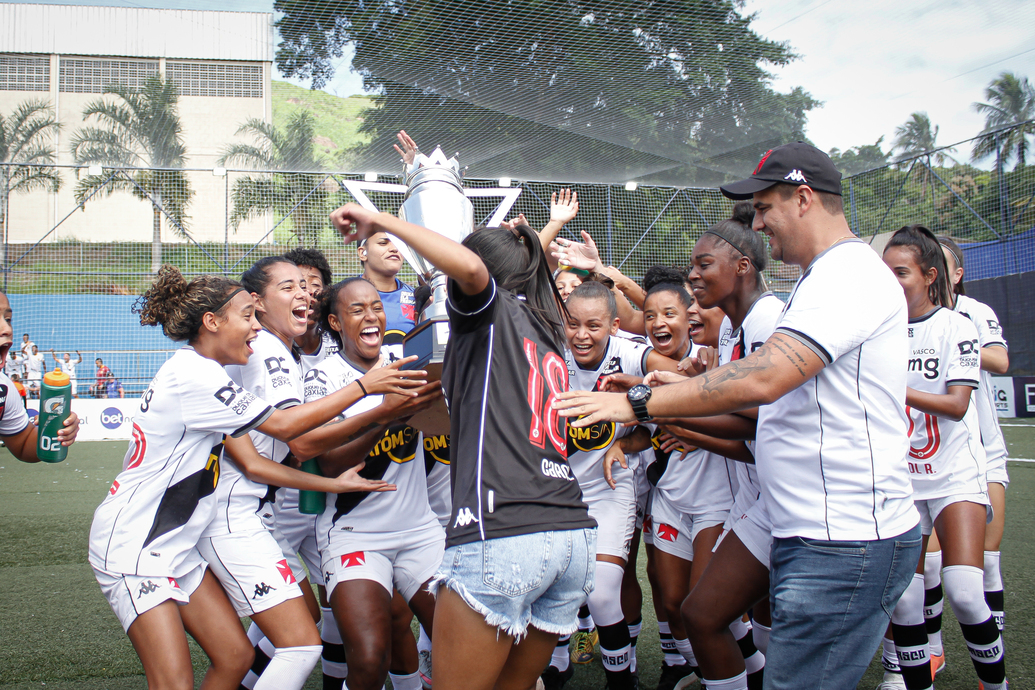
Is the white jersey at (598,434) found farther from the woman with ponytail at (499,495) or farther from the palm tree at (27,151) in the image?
the palm tree at (27,151)

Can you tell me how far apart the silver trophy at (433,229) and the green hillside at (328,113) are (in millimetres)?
8356

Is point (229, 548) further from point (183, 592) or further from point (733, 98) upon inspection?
point (733, 98)

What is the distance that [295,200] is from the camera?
19.5 metres

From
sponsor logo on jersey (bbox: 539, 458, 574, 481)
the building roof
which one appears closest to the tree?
the building roof

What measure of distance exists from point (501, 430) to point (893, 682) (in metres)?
2.92

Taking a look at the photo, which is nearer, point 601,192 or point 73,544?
point 73,544

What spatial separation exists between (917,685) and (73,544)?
686cm

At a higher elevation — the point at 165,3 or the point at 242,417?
the point at 165,3

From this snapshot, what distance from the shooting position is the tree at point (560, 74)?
28.7ft

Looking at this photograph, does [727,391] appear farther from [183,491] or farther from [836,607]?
[183,491]

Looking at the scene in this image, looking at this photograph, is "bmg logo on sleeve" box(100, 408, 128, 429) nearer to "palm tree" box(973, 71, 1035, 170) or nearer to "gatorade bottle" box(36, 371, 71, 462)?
"gatorade bottle" box(36, 371, 71, 462)

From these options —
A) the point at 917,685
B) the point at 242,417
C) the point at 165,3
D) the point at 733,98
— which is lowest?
the point at 917,685

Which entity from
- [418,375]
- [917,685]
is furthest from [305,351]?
[917,685]

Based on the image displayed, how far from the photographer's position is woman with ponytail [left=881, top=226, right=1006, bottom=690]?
3354 mm
